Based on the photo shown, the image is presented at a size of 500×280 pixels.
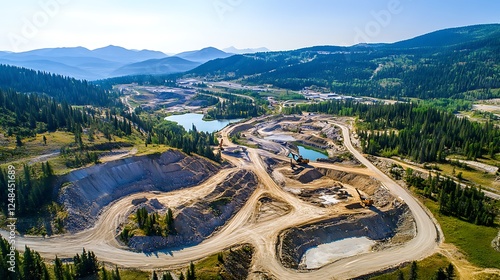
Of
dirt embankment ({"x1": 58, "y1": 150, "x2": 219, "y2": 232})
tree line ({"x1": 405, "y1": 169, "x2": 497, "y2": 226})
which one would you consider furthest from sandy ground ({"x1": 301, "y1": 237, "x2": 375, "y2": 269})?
dirt embankment ({"x1": 58, "y1": 150, "x2": 219, "y2": 232})

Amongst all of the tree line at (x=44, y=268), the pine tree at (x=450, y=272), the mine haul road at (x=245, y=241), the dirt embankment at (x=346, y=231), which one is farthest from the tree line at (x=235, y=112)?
the tree line at (x=44, y=268)

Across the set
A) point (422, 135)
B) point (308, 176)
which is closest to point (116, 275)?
point (308, 176)

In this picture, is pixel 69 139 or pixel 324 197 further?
pixel 69 139

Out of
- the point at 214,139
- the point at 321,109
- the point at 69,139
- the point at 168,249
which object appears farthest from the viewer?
the point at 321,109

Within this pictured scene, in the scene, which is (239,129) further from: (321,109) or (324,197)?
(324,197)

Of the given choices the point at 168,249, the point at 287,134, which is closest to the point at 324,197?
the point at 168,249

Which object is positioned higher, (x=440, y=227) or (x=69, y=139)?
(x=69, y=139)

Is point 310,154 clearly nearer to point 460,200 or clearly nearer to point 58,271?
point 460,200
